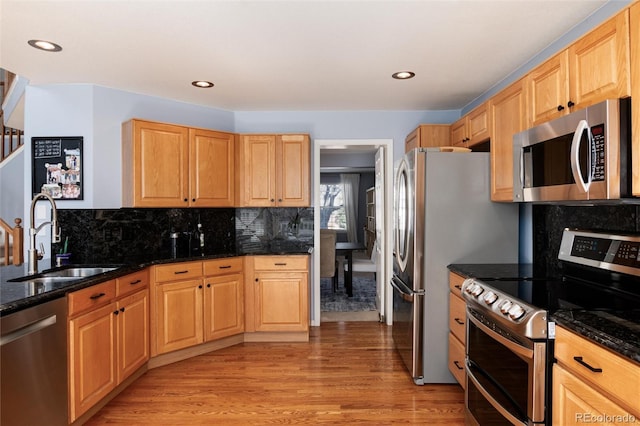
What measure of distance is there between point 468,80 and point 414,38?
1.04 metres

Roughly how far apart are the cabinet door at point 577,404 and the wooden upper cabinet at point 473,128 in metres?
1.78

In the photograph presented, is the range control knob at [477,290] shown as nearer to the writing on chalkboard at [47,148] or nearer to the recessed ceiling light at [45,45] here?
the recessed ceiling light at [45,45]

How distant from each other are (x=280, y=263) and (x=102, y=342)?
65.4 inches

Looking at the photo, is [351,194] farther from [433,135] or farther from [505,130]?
[505,130]

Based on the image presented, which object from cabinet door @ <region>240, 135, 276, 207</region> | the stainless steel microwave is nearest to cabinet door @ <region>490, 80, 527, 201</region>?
the stainless steel microwave

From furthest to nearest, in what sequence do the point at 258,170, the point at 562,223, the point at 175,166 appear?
1. the point at 258,170
2. the point at 175,166
3. the point at 562,223

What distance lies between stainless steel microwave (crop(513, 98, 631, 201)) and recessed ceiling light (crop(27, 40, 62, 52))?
3.07m

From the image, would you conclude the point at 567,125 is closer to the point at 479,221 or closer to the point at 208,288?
the point at 479,221

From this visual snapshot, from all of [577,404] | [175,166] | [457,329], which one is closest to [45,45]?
[175,166]

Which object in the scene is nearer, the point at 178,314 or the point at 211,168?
the point at 178,314

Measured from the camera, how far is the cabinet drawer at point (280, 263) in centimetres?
365

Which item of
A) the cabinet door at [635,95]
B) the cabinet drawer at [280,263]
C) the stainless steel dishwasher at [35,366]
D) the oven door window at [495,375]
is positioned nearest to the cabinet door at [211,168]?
the cabinet drawer at [280,263]

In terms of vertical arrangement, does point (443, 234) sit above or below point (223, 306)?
above

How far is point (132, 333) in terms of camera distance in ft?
9.11
